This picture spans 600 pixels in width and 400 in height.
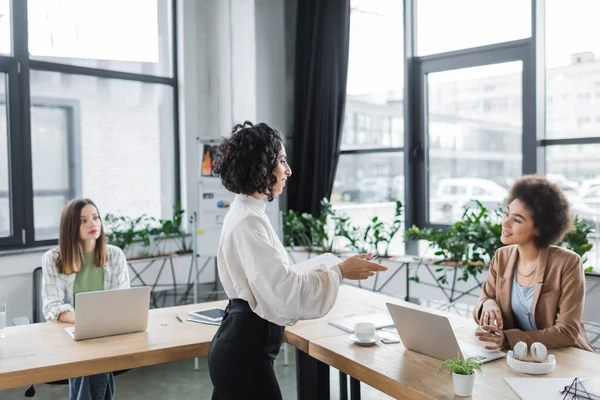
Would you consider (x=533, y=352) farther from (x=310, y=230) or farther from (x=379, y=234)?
(x=310, y=230)

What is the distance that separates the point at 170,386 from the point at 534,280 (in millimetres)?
2608

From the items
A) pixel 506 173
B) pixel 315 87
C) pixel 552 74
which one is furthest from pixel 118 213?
pixel 552 74

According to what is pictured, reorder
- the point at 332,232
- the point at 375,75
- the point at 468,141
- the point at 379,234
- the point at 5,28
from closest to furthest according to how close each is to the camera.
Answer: the point at 5,28 < the point at 468,141 < the point at 379,234 < the point at 375,75 < the point at 332,232

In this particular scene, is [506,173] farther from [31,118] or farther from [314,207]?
[31,118]

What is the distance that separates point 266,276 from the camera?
193 cm

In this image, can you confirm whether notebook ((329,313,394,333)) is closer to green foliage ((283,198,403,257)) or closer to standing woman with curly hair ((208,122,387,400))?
standing woman with curly hair ((208,122,387,400))

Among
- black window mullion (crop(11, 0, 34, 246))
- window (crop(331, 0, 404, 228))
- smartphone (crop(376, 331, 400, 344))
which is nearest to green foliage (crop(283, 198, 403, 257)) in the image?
window (crop(331, 0, 404, 228))

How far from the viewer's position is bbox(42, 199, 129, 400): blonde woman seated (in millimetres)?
3105

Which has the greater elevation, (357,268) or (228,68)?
(228,68)

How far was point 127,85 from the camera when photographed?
512 centimetres

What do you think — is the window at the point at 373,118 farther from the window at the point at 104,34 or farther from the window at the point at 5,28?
the window at the point at 5,28

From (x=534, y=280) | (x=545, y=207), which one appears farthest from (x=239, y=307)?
(x=545, y=207)

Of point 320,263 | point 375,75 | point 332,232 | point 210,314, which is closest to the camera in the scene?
point 320,263

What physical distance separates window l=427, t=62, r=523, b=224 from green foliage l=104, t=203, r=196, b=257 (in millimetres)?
1916
